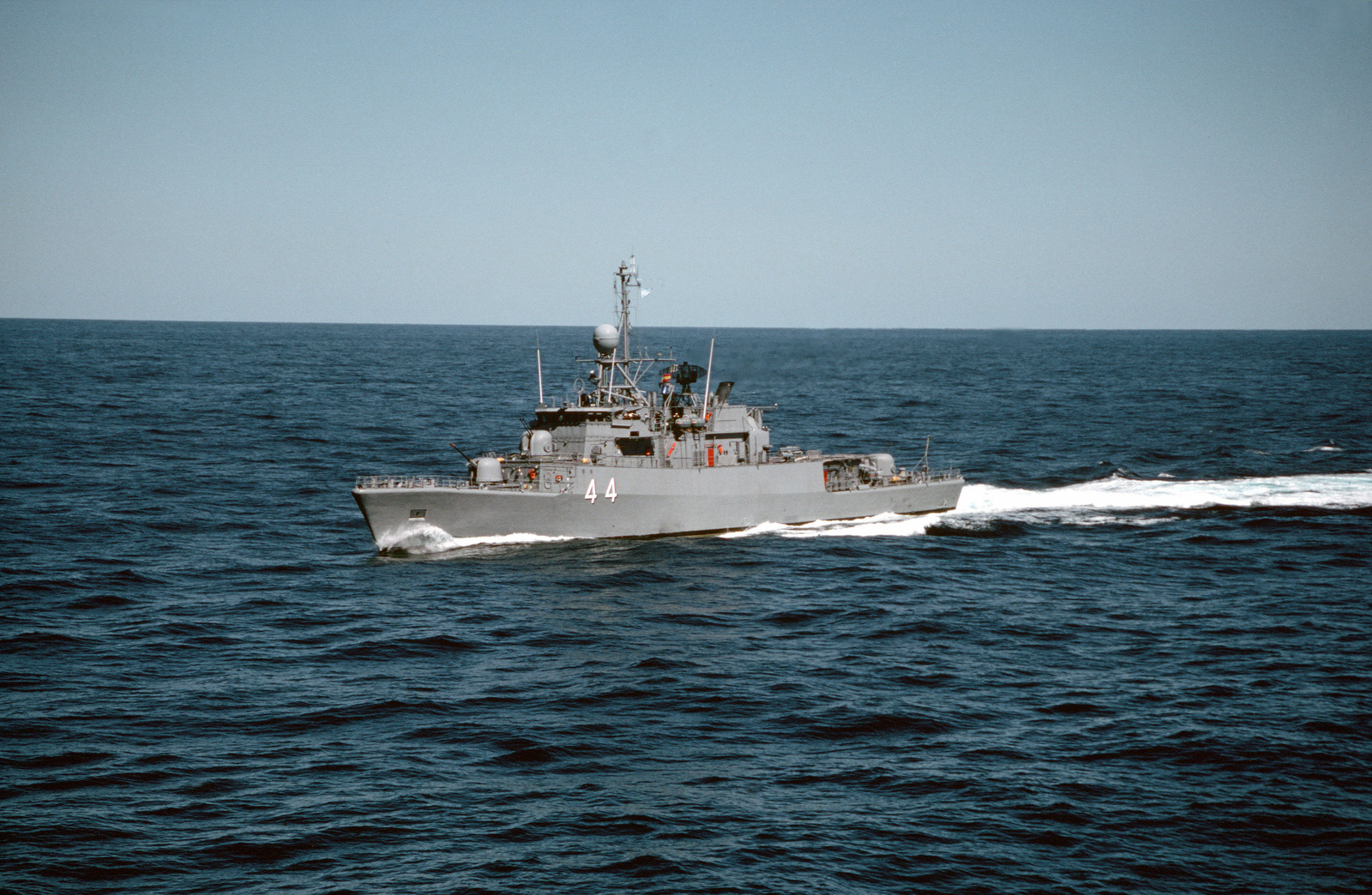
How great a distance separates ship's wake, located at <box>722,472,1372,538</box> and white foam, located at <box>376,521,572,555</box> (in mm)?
8927

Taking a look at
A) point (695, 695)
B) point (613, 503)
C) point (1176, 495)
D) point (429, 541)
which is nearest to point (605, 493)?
point (613, 503)

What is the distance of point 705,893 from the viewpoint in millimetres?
17062

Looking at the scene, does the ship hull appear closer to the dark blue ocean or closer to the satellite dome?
the dark blue ocean

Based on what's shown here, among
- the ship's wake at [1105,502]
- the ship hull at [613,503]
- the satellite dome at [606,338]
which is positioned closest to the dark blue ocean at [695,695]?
the ship's wake at [1105,502]

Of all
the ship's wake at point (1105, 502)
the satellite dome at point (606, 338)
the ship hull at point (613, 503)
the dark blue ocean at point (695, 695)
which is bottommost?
the dark blue ocean at point (695, 695)

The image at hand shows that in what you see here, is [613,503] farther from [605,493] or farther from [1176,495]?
[1176,495]

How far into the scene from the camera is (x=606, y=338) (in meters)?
43.0

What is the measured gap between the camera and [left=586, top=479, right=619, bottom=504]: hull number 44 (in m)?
39.0

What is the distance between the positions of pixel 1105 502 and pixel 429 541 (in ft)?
99.8

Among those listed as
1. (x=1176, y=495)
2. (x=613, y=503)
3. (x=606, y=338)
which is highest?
(x=606, y=338)

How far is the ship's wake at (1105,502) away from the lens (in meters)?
45.3

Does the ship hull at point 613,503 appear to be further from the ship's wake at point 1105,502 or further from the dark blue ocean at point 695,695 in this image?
the ship's wake at point 1105,502

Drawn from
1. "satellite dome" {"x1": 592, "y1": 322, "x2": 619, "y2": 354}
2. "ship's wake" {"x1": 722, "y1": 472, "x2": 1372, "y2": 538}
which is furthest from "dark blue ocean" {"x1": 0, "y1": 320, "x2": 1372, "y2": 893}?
"satellite dome" {"x1": 592, "y1": 322, "x2": 619, "y2": 354}

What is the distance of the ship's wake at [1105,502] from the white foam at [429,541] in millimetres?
8927
